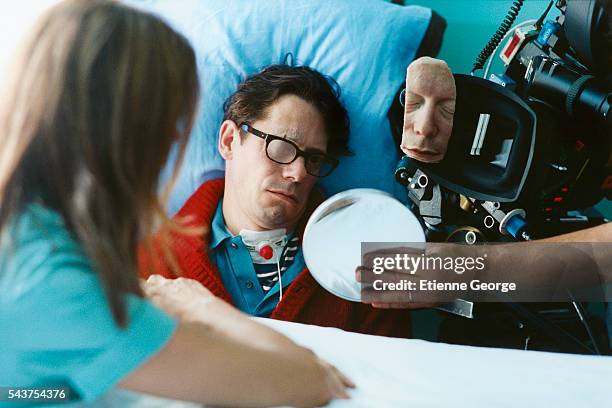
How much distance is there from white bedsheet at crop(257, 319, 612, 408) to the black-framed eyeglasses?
7.5 inches

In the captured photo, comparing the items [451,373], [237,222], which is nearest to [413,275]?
[451,373]

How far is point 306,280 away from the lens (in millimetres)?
720

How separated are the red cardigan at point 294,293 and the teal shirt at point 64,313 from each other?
0.14 metres

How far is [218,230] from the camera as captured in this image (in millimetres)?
726

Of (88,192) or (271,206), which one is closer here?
(88,192)

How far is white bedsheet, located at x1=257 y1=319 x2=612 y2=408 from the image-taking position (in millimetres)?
672

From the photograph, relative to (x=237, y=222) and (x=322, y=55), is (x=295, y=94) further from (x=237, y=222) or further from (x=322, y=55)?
(x=237, y=222)

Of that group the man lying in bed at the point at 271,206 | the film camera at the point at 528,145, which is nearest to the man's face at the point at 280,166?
the man lying in bed at the point at 271,206

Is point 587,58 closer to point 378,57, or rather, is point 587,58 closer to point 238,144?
point 378,57

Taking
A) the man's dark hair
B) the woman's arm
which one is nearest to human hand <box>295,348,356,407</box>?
A: the woman's arm

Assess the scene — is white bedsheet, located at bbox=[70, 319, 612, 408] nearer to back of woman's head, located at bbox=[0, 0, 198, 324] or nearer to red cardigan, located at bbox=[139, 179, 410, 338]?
red cardigan, located at bbox=[139, 179, 410, 338]

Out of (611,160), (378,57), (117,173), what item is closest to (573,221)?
(611,160)

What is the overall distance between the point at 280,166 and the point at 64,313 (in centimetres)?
29

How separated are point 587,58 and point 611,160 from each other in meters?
0.13
